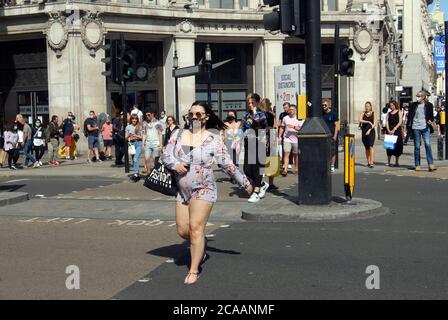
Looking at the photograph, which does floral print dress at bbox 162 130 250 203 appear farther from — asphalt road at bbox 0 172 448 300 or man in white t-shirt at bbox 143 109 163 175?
man in white t-shirt at bbox 143 109 163 175

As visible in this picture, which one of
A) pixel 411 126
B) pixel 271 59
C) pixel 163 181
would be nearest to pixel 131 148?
pixel 411 126

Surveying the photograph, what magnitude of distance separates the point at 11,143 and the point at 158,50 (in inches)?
509

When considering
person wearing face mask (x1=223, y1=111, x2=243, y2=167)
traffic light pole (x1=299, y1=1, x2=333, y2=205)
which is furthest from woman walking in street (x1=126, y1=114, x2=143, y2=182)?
traffic light pole (x1=299, y1=1, x2=333, y2=205)

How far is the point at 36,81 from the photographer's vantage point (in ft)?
99.6

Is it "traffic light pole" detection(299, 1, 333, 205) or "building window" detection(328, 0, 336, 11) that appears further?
"building window" detection(328, 0, 336, 11)

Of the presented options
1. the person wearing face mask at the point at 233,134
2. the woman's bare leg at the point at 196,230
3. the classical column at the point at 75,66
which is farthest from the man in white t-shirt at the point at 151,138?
the classical column at the point at 75,66

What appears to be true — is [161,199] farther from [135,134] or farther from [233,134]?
[135,134]

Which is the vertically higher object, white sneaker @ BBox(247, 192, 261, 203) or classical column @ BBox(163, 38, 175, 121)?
classical column @ BBox(163, 38, 175, 121)

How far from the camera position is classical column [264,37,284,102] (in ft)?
108

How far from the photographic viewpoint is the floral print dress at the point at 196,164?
20.8ft

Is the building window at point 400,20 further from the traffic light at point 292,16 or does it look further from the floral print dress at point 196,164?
the floral print dress at point 196,164

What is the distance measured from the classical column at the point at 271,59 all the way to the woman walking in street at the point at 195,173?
87.5ft

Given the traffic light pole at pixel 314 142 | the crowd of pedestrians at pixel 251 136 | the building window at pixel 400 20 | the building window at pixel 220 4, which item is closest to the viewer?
the traffic light pole at pixel 314 142

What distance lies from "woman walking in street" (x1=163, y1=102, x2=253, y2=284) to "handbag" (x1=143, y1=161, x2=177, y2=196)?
0.45ft
